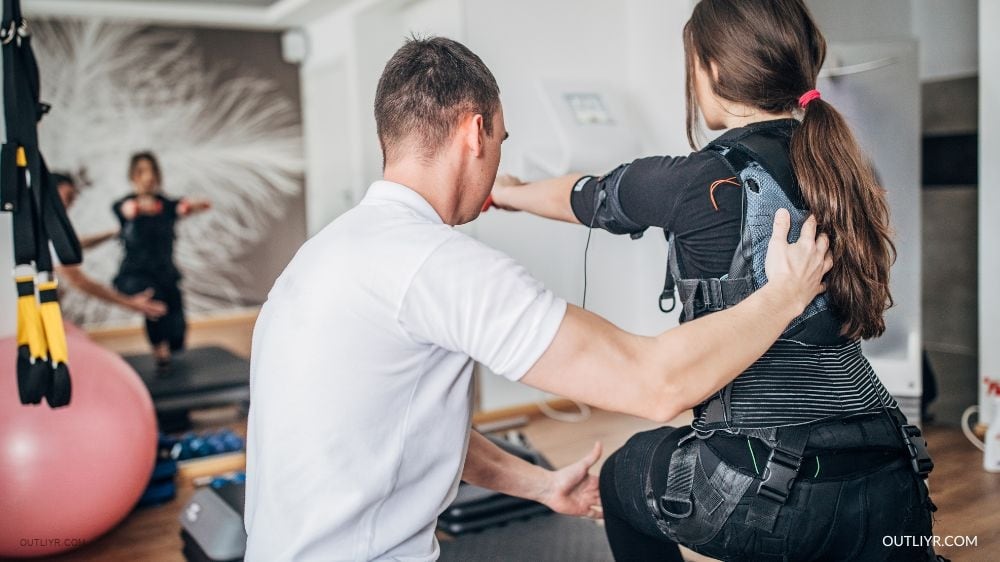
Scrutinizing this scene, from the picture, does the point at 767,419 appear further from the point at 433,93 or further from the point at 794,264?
the point at 433,93

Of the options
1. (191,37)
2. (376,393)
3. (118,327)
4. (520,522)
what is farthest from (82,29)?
(376,393)

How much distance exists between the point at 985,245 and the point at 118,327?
5.86m

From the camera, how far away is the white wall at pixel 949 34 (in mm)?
4137

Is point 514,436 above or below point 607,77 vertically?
below

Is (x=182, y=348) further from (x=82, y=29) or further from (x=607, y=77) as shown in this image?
(x=82, y=29)

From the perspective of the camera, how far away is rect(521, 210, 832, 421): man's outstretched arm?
1.06m

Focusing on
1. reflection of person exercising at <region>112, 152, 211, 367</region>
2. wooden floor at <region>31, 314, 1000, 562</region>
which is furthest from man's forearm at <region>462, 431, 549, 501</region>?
reflection of person exercising at <region>112, 152, 211, 367</region>

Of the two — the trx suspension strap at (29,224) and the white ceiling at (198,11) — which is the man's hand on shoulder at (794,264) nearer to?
the trx suspension strap at (29,224)

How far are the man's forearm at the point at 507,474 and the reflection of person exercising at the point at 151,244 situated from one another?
349 centimetres

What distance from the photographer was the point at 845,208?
1.26 metres

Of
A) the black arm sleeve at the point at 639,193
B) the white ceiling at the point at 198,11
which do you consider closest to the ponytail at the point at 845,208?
the black arm sleeve at the point at 639,193

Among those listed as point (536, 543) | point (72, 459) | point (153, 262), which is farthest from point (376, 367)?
point (153, 262)

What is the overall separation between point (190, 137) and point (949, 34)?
527cm

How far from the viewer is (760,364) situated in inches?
51.2
